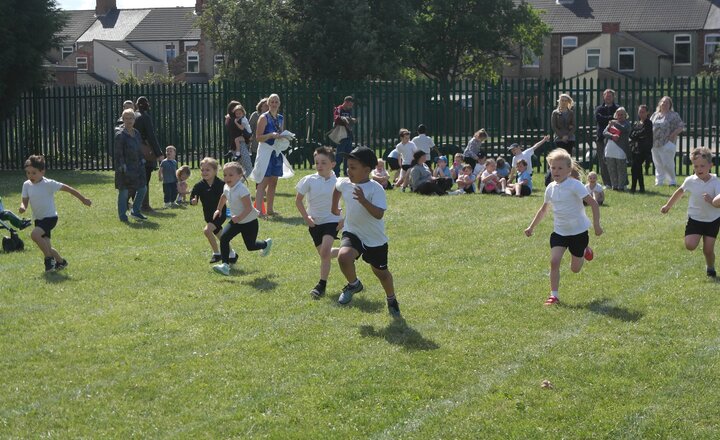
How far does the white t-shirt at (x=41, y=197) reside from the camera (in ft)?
41.8

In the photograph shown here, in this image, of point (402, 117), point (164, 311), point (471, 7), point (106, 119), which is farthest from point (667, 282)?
point (471, 7)

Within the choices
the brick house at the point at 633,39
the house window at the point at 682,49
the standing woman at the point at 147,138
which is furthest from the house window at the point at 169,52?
the standing woman at the point at 147,138

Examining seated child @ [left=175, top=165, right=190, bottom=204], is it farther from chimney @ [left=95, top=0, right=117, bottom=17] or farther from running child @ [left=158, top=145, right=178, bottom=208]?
chimney @ [left=95, top=0, right=117, bottom=17]

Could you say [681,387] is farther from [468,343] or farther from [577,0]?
[577,0]

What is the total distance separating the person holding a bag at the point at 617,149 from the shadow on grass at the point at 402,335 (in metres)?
11.9

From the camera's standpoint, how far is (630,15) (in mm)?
76938

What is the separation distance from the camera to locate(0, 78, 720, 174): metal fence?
26.6 meters

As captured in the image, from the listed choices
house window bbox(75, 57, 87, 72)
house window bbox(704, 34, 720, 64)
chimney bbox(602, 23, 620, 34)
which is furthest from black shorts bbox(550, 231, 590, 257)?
house window bbox(75, 57, 87, 72)

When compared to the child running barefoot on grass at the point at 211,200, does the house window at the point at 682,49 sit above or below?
above

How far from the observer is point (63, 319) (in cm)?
1003

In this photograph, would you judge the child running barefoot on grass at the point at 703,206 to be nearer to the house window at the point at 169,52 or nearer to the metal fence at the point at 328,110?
the metal fence at the point at 328,110

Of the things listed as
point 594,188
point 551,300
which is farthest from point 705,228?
point 594,188

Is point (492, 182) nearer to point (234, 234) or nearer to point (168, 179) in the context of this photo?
point (168, 179)

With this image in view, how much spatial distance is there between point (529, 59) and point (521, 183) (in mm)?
56410
